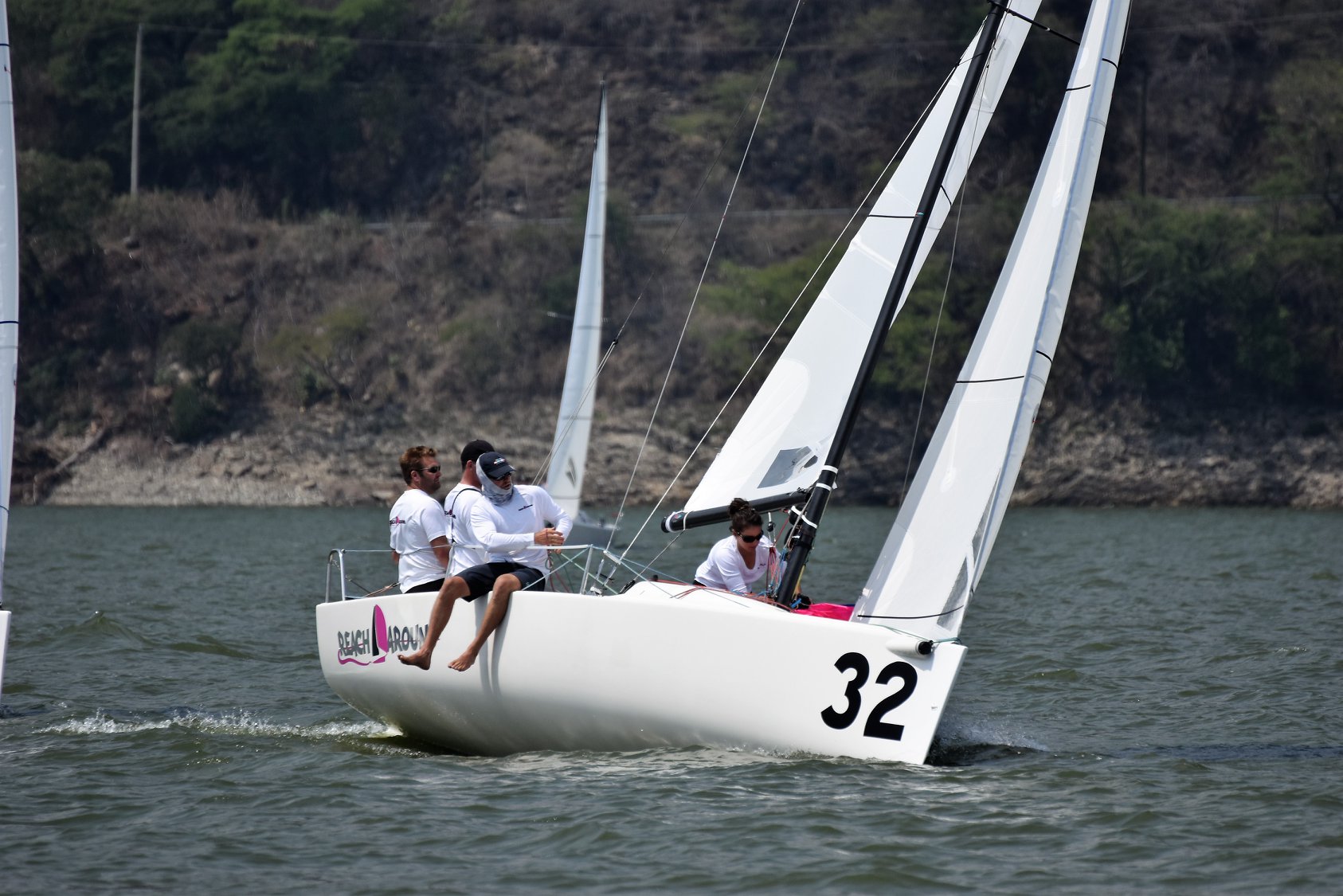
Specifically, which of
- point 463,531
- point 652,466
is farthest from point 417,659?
point 652,466

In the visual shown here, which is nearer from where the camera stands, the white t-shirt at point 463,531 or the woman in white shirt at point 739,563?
the white t-shirt at point 463,531

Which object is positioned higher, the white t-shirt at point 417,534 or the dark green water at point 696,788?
the white t-shirt at point 417,534

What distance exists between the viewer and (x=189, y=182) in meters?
54.4

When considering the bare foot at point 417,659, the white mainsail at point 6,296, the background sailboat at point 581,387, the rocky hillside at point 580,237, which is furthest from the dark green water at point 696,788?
the rocky hillside at point 580,237

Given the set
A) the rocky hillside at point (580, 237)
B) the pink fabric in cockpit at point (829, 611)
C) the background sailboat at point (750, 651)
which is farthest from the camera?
the rocky hillside at point (580, 237)

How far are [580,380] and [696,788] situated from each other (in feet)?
53.2

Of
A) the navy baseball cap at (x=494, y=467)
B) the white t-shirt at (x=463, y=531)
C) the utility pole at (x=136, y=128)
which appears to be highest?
the utility pole at (x=136, y=128)

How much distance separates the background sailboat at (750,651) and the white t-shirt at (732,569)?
44cm

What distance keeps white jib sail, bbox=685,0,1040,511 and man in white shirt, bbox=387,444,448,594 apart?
54.2 inches

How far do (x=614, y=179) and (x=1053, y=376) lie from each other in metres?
16.3

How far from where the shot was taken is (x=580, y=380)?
937 inches

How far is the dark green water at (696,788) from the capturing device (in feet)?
22.2

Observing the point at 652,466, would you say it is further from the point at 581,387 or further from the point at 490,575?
the point at 490,575

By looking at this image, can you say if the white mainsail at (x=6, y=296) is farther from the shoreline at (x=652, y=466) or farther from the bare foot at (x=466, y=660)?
the shoreline at (x=652, y=466)
